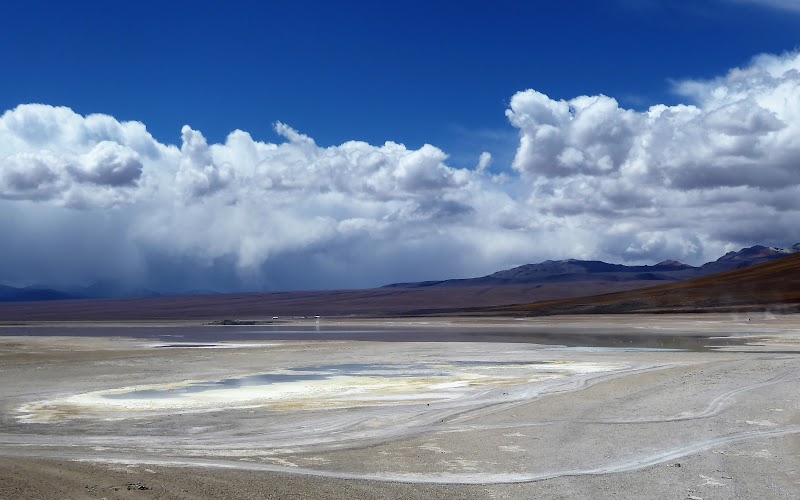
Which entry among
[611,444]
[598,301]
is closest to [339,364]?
[611,444]

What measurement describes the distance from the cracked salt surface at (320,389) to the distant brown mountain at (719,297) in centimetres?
9659

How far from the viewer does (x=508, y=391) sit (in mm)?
24203

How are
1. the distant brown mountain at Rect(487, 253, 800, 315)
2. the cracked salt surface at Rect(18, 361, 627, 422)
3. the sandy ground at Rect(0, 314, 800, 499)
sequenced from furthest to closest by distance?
the distant brown mountain at Rect(487, 253, 800, 315)
the cracked salt surface at Rect(18, 361, 627, 422)
the sandy ground at Rect(0, 314, 800, 499)

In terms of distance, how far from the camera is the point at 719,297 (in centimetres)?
13400

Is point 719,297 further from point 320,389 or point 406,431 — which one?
point 406,431

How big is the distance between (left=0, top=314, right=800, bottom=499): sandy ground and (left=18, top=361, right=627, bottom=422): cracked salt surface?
88 millimetres

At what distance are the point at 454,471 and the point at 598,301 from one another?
143m

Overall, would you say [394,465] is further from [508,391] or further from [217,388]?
[217,388]

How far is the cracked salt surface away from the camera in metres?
21.5

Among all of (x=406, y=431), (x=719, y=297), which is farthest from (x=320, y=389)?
(x=719, y=297)

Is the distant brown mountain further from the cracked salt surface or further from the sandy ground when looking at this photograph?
the sandy ground

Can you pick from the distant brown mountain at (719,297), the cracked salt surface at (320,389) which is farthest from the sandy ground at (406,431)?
the distant brown mountain at (719,297)

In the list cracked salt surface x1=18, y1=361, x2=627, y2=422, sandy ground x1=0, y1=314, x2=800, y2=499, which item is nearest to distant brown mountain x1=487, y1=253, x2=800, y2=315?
cracked salt surface x1=18, y1=361, x2=627, y2=422

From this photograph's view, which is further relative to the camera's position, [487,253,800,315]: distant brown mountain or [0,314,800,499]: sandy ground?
[487,253,800,315]: distant brown mountain
